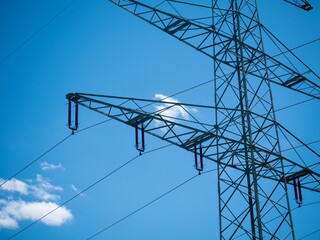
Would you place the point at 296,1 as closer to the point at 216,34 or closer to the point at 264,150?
the point at 216,34

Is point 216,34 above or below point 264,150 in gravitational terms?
above

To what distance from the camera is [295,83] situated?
1970 centimetres

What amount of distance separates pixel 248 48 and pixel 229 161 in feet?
15.2

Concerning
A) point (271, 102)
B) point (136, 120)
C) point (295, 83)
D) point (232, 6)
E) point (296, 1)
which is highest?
point (296, 1)

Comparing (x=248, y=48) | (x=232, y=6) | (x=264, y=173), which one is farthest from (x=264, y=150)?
(x=232, y=6)

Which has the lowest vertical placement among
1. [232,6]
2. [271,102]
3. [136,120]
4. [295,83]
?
[136,120]

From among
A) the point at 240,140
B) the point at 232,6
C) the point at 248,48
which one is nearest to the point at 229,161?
the point at 240,140

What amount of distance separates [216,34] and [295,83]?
4296 millimetres

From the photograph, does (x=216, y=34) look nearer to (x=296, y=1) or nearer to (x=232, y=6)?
(x=232, y=6)

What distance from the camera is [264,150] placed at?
629 inches

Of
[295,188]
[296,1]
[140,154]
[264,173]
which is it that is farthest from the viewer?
[296,1]

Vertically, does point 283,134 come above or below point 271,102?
below

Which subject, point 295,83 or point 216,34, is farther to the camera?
point 295,83

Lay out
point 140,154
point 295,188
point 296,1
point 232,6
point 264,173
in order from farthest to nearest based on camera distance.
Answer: point 296,1 → point 232,6 → point 295,188 → point 264,173 → point 140,154
